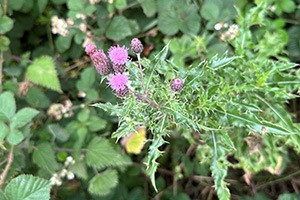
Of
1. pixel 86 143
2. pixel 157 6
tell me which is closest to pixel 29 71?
pixel 86 143

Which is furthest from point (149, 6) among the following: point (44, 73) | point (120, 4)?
point (44, 73)

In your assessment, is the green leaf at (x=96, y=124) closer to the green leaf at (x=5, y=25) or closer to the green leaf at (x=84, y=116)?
the green leaf at (x=84, y=116)

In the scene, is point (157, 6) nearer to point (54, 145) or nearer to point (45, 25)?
point (45, 25)

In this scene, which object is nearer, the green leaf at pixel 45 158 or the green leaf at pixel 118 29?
the green leaf at pixel 45 158

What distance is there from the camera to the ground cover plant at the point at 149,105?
1.87 m

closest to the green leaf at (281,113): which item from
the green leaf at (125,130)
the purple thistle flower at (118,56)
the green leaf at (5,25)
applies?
the green leaf at (125,130)

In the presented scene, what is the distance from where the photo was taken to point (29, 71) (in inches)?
103

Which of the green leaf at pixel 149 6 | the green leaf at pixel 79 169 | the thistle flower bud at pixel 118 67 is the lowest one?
the green leaf at pixel 79 169

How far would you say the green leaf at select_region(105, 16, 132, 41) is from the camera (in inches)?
101

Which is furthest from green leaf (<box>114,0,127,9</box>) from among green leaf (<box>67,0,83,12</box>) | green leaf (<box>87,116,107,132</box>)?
green leaf (<box>87,116,107,132</box>)

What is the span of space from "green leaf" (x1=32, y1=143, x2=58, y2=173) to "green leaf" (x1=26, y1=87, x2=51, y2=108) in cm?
49

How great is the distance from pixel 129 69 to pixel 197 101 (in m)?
0.48

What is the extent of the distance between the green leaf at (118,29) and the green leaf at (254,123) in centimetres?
120

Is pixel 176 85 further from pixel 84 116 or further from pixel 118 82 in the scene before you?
pixel 84 116
